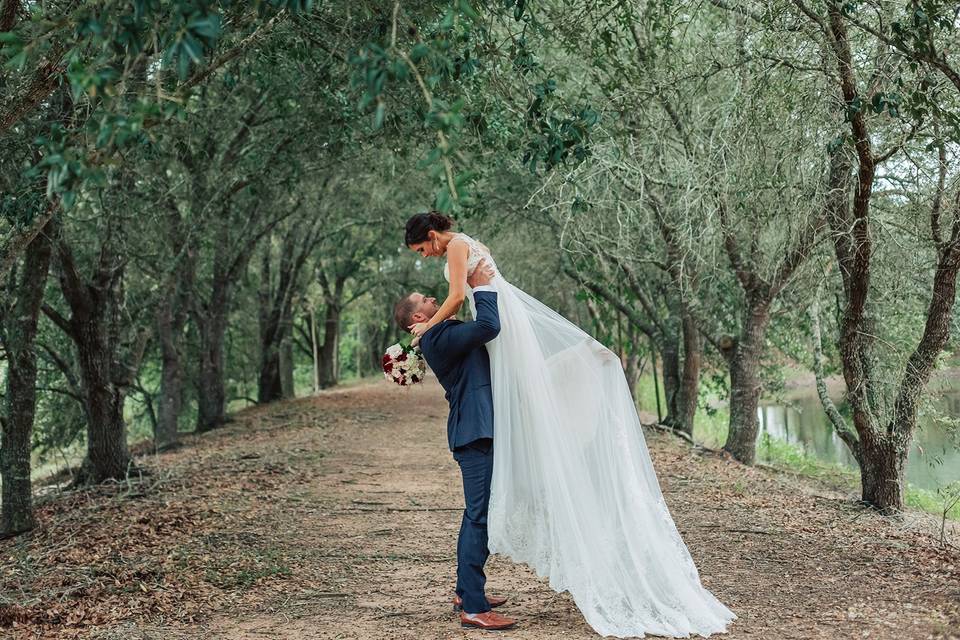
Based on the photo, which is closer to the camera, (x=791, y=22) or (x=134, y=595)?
(x=134, y=595)

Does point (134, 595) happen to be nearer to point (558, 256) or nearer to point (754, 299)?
point (754, 299)

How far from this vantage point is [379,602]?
6.11 meters

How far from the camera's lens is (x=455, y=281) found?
505cm

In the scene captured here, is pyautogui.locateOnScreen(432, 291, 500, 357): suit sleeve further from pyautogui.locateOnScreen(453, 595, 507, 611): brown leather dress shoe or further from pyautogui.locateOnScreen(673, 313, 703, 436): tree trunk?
pyautogui.locateOnScreen(673, 313, 703, 436): tree trunk

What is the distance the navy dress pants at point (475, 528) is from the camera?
507cm

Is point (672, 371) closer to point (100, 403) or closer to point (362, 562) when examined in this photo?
point (100, 403)

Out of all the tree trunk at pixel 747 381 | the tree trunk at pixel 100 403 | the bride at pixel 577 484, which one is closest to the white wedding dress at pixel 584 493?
the bride at pixel 577 484

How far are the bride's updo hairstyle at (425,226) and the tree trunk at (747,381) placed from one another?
8350mm

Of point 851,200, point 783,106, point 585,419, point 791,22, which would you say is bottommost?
point 585,419

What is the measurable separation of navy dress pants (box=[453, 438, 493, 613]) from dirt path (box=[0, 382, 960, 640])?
0.21m

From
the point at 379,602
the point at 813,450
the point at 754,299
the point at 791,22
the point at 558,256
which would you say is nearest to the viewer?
the point at 379,602

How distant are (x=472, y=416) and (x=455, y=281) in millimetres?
755

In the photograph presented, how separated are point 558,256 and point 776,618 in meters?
13.4

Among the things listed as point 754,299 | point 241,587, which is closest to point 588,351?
point 241,587
